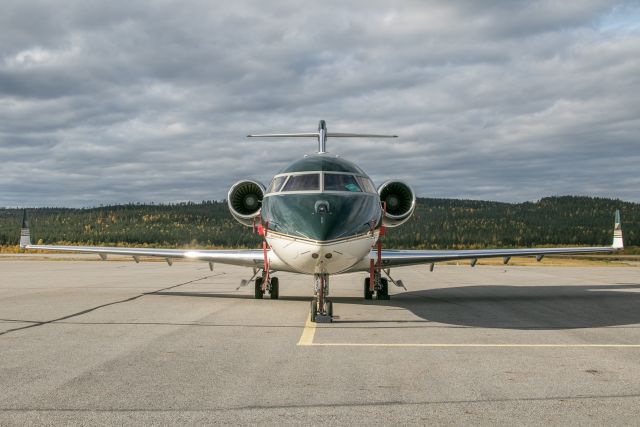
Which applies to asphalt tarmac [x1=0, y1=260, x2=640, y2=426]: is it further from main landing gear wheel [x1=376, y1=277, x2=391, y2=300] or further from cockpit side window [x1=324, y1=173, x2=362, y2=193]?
cockpit side window [x1=324, y1=173, x2=362, y2=193]

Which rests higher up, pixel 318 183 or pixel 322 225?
pixel 318 183

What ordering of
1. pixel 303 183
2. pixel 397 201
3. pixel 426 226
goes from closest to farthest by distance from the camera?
1. pixel 303 183
2. pixel 397 201
3. pixel 426 226

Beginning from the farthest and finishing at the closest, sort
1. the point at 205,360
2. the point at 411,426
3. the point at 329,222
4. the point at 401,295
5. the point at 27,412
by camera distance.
Result: the point at 401,295 < the point at 329,222 < the point at 205,360 < the point at 27,412 < the point at 411,426

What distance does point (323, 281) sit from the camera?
11203 millimetres

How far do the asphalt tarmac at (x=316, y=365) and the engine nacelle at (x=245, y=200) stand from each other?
305 cm

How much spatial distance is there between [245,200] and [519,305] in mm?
7239

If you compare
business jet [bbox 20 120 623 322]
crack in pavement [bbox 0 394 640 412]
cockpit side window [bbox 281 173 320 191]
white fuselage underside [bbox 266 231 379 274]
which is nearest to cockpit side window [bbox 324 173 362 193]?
business jet [bbox 20 120 623 322]

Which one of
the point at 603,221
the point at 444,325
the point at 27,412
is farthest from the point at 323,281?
the point at 603,221

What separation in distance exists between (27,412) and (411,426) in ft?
9.72

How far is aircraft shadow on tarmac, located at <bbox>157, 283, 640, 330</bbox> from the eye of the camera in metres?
11.3

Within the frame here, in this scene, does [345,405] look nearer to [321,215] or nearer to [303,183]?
[321,215]

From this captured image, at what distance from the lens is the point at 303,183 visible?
1170 cm

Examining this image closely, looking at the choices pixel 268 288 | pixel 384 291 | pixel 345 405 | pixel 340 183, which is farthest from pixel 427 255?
pixel 345 405

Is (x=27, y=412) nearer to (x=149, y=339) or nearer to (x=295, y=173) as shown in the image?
(x=149, y=339)
